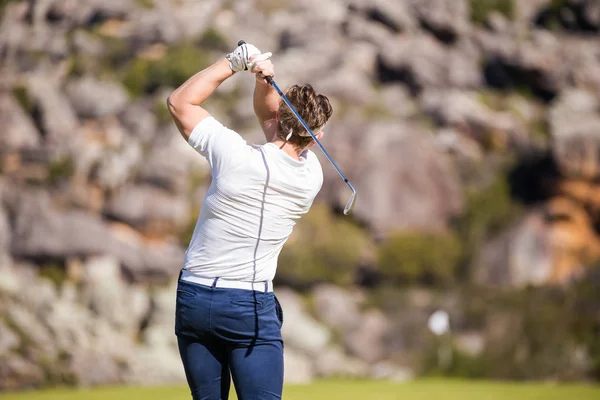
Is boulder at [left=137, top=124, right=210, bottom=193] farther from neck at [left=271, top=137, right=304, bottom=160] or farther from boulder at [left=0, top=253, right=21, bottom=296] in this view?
neck at [left=271, top=137, right=304, bottom=160]

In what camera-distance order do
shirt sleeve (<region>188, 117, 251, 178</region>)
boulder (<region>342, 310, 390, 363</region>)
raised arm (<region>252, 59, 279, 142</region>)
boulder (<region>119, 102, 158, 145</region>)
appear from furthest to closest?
1. boulder (<region>119, 102, 158, 145</region>)
2. boulder (<region>342, 310, 390, 363</region>)
3. raised arm (<region>252, 59, 279, 142</region>)
4. shirt sleeve (<region>188, 117, 251, 178</region>)

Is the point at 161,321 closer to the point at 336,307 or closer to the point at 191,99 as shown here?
the point at 336,307

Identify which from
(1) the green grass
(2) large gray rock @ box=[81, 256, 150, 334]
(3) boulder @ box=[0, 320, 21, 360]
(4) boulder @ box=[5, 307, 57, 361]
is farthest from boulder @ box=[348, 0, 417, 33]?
(1) the green grass

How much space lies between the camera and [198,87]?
2297 millimetres

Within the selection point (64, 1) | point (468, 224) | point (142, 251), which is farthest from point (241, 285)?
point (64, 1)

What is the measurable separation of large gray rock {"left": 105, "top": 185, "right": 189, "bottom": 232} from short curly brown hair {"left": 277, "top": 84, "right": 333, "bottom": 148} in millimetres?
16878

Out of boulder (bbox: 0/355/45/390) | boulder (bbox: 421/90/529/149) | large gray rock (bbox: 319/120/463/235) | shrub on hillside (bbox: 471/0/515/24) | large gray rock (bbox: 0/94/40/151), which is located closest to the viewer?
boulder (bbox: 0/355/45/390)

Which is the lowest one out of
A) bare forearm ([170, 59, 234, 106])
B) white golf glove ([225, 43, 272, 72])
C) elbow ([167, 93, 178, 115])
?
elbow ([167, 93, 178, 115])

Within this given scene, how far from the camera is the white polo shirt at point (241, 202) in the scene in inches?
88.3

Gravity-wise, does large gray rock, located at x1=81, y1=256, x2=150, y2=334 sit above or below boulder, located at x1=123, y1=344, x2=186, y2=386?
above

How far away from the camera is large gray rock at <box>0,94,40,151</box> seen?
22500 millimetres

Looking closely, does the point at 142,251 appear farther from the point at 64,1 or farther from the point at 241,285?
the point at 64,1

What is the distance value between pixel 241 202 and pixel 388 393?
6.73 m

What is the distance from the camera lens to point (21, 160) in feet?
69.8
